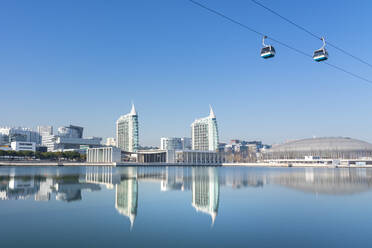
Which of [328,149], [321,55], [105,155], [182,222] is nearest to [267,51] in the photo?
[321,55]

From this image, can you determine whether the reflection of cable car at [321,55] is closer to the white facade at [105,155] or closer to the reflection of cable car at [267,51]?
the reflection of cable car at [267,51]

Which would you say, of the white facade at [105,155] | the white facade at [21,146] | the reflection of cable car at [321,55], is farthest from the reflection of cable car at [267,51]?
the white facade at [21,146]

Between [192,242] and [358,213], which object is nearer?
[192,242]

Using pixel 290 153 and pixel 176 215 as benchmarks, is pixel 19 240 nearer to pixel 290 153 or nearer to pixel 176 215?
pixel 176 215

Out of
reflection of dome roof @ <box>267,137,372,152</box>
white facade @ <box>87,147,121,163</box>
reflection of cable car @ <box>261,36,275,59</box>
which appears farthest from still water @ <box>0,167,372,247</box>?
reflection of dome roof @ <box>267,137,372,152</box>

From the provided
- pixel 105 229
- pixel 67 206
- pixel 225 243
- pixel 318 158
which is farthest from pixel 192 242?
pixel 318 158

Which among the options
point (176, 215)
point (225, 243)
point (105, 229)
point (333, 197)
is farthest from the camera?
Result: point (333, 197)

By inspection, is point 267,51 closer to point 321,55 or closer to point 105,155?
point 321,55

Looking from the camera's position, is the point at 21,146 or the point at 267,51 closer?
the point at 267,51

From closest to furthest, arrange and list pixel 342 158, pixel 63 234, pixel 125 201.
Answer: pixel 63 234 < pixel 125 201 < pixel 342 158
